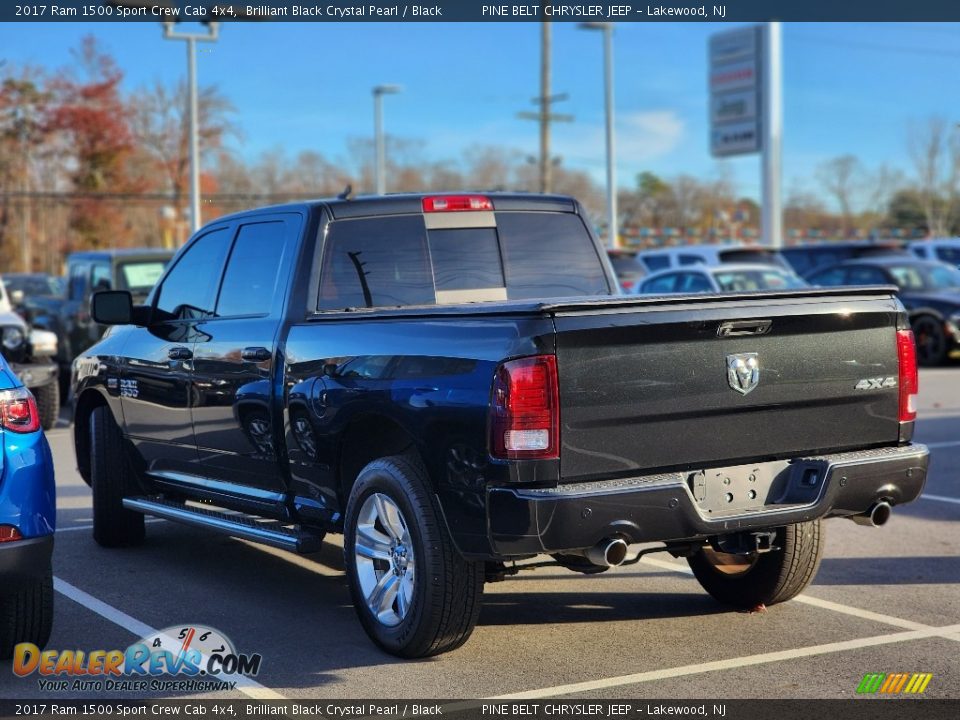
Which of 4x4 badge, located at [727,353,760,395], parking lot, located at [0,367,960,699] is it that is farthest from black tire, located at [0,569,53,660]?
4x4 badge, located at [727,353,760,395]

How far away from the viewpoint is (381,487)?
545 centimetres

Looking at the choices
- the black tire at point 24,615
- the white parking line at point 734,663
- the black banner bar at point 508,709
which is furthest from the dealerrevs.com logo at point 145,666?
the white parking line at point 734,663

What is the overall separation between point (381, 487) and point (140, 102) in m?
49.4

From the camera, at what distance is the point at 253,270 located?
6863 millimetres

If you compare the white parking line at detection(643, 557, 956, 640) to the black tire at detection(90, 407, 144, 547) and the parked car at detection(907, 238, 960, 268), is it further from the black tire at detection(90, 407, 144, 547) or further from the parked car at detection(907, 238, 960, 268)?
the parked car at detection(907, 238, 960, 268)

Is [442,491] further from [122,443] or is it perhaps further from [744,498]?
[122,443]

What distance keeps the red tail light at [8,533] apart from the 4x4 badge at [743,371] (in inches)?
109

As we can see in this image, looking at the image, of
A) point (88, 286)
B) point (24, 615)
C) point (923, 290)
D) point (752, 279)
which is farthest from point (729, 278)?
point (24, 615)

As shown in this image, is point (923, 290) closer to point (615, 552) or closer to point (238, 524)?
point (238, 524)

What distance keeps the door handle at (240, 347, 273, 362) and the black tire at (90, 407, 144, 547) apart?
1.78 metres

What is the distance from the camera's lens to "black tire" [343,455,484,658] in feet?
17.1

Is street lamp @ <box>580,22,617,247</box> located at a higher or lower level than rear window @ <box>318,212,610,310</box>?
higher

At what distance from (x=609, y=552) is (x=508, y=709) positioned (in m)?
0.67

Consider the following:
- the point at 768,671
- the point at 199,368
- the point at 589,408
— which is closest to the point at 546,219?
the point at 199,368
